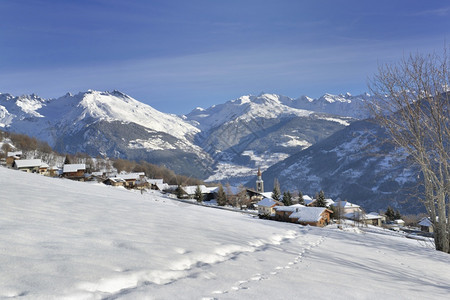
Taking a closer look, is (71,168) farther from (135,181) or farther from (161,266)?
(161,266)

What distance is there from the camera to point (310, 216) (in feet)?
137

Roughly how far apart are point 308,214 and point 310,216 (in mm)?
851

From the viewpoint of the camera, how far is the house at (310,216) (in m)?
40.7

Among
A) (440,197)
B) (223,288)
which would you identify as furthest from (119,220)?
(440,197)

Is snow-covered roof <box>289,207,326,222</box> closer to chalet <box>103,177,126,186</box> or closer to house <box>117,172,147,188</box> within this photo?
chalet <box>103,177,126,186</box>

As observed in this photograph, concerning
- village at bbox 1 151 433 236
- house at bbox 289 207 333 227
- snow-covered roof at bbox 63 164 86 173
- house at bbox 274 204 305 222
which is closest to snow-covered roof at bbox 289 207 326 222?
house at bbox 289 207 333 227

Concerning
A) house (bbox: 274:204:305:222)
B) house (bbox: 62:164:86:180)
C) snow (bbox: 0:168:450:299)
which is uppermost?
house (bbox: 62:164:86:180)

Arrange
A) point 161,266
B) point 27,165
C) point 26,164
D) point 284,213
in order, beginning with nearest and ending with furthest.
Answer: point 161,266, point 284,213, point 27,165, point 26,164

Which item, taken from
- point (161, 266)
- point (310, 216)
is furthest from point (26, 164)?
point (161, 266)

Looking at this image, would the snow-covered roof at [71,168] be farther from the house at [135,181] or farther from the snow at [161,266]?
the snow at [161,266]

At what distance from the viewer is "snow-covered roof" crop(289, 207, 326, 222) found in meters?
41.0

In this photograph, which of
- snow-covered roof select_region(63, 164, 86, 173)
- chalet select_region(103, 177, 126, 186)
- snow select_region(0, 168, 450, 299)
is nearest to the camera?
snow select_region(0, 168, 450, 299)

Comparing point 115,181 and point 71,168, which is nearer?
point 115,181

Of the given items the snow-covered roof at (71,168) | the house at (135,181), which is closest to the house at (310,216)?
the house at (135,181)
